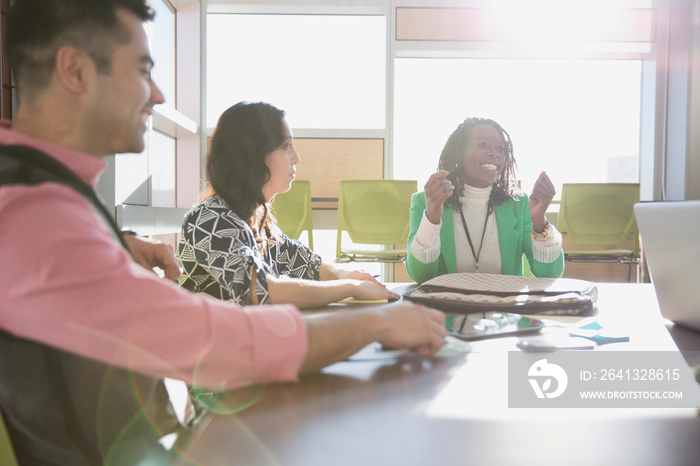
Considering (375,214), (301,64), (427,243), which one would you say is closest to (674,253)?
(427,243)

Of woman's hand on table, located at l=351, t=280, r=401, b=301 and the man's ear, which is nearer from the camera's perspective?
the man's ear

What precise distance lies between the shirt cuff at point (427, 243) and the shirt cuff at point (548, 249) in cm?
36

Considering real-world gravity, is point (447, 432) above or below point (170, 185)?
below

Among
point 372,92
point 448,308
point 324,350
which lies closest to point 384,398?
point 324,350

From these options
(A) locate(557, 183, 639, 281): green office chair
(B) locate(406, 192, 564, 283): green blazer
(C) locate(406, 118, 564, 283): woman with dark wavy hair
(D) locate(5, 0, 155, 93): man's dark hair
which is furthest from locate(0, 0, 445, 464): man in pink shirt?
(A) locate(557, 183, 639, 281): green office chair

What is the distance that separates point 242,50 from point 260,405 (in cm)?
471

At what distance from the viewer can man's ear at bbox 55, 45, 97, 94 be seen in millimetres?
642

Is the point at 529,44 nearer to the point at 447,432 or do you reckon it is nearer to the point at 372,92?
the point at 372,92

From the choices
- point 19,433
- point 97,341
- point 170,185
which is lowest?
point 19,433

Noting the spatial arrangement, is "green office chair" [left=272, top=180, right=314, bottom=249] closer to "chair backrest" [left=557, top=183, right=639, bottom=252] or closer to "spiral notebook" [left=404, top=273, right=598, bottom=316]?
"chair backrest" [left=557, top=183, right=639, bottom=252]

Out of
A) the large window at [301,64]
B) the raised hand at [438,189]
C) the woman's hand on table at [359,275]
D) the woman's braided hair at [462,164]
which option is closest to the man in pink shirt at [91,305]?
the woman's hand on table at [359,275]

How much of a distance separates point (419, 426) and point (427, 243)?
1251 mm

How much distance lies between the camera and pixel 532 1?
464 centimetres

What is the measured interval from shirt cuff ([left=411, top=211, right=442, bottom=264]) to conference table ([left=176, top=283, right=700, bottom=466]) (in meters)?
1.04
